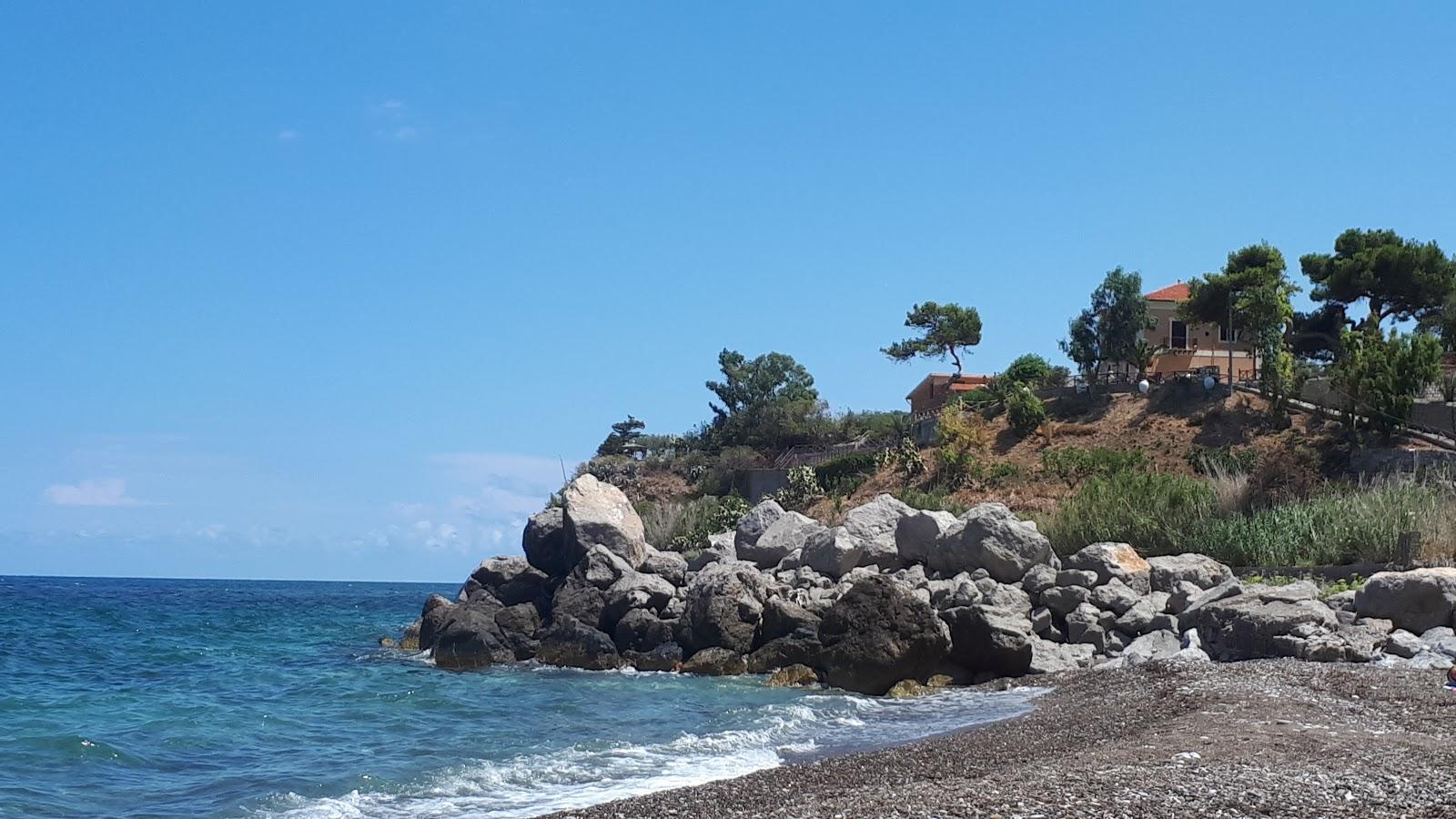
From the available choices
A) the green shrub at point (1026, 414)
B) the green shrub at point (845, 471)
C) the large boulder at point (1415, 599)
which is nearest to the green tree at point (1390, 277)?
the green shrub at point (1026, 414)

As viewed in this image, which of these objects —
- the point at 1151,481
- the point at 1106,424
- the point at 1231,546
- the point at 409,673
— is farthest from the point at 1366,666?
the point at 1106,424

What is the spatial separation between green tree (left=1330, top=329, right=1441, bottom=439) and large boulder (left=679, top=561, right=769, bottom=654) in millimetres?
19408

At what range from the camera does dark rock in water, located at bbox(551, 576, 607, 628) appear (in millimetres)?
27234

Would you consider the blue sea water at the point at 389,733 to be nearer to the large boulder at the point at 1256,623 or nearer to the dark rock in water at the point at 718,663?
the dark rock in water at the point at 718,663

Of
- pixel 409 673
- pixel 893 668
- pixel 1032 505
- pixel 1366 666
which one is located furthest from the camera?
pixel 1032 505

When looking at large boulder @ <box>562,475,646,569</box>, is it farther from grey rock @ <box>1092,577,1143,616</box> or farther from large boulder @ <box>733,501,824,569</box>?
grey rock @ <box>1092,577,1143,616</box>

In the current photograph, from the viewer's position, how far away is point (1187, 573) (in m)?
22.4

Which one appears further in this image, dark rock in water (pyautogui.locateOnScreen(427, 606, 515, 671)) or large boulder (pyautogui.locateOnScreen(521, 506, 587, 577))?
large boulder (pyautogui.locateOnScreen(521, 506, 587, 577))

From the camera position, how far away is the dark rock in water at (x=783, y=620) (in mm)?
23625

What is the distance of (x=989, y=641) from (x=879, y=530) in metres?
8.75

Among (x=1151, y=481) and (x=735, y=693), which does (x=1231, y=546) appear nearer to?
(x=1151, y=481)

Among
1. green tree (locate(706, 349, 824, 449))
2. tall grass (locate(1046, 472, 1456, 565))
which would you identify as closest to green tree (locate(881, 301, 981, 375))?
green tree (locate(706, 349, 824, 449))

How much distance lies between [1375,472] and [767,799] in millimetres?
27548

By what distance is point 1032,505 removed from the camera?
122 feet
